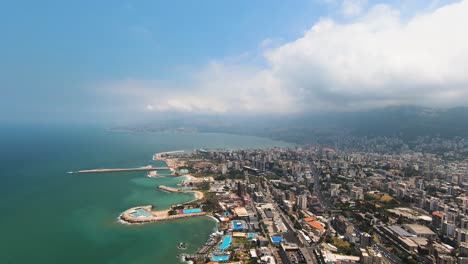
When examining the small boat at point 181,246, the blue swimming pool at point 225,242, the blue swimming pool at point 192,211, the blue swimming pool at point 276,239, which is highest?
the blue swimming pool at point 192,211

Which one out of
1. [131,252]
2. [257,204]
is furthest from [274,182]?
[131,252]

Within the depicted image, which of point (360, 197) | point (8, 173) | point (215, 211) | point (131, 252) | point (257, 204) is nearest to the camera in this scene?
point (131, 252)

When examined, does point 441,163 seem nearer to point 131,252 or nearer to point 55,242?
point 131,252

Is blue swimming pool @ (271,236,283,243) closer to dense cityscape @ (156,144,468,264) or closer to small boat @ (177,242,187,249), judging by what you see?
dense cityscape @ (156,144,468,264)

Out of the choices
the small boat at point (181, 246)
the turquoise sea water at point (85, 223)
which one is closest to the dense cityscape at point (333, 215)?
the small boat at point (181, 246)

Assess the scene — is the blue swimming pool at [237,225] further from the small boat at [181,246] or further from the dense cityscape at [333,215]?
the small boat at [181,246]

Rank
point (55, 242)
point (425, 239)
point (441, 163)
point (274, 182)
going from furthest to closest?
point (441, 163) → point (274, 182) → point (425, 239) → point (55, 242)

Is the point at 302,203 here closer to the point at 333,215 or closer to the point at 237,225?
the point at 333,215

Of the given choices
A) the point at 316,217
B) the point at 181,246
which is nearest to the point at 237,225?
the point at 181,246
